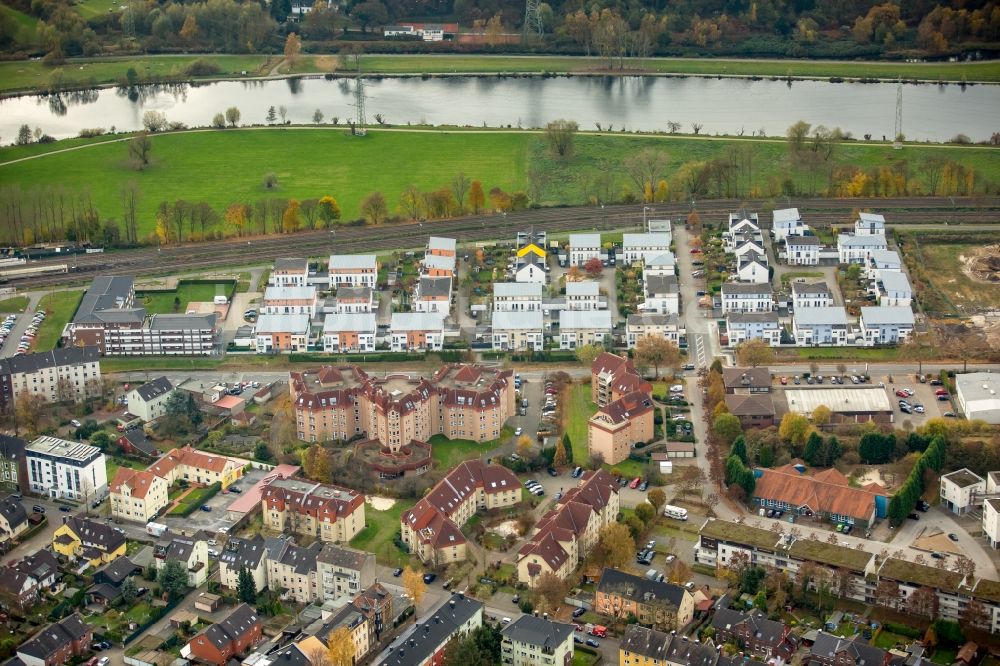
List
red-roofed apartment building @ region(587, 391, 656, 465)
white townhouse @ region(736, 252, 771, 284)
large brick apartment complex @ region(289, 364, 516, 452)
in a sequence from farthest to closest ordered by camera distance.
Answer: white townhouse @ region(736, 252, 771, 284) → large brick apartment complex @ region(289, 364, 516, 452) → red-roofed apartment building @ region(587, 391, 656, 465)

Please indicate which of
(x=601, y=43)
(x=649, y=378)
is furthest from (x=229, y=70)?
(x=649, y=378)

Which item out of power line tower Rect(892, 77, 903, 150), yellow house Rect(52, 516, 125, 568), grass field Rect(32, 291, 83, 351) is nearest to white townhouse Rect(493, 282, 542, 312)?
grass field Rect(32, 291, 83, 351)

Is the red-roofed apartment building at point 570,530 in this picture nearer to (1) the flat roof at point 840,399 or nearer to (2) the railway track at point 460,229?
(1) the flat roof at point 840,399

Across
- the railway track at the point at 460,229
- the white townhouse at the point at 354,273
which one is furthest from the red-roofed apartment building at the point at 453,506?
the railway track at the point at 460,229

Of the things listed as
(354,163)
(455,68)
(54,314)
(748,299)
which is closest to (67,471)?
(54,314)

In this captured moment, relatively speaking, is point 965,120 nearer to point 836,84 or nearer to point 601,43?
point 836,84

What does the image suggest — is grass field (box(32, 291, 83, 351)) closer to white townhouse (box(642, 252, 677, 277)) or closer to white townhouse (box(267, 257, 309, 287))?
white townhouse (box(267, 257, 309, 287))

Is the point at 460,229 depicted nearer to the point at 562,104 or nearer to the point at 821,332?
the point at 821,332
